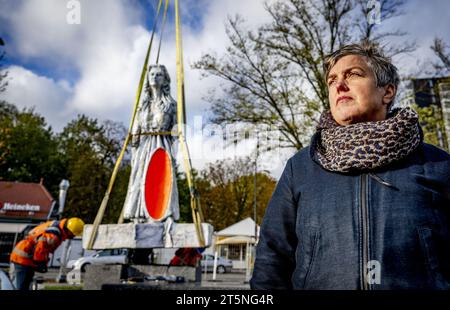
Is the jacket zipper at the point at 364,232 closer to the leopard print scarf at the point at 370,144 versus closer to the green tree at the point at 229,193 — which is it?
the leopard print scarf at the point at 370,144

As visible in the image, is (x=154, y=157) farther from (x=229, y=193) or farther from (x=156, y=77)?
(x=229, y=193)

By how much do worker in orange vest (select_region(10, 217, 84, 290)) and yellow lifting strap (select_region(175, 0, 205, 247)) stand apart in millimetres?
2004

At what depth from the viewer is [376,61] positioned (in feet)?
5.27

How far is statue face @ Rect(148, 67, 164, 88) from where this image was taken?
24.8 ft

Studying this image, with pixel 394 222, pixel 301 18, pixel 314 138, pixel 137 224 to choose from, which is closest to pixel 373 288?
pixel 394 222

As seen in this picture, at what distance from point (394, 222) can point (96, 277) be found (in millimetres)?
6227

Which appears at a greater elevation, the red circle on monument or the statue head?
the statue head

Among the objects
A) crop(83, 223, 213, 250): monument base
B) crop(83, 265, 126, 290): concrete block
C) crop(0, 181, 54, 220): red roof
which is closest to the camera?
crop(83, 265, 126, 290): concrete block

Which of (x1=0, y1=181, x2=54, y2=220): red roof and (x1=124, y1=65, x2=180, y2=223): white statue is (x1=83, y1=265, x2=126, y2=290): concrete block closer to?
(x1=124, y1=65, x2=180, y2=223): white statue

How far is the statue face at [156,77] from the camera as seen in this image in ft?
24.8

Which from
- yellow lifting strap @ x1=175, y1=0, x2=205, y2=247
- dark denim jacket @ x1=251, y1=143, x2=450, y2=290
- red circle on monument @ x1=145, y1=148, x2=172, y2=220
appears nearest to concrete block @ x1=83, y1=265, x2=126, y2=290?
red circle on monument @ x1=145, y1=148, x2=172, y2=220

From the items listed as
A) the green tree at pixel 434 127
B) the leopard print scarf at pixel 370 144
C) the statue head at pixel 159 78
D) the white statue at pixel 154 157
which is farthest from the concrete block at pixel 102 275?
the green tree at pixel 434 127

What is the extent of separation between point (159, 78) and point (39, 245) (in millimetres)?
3847
